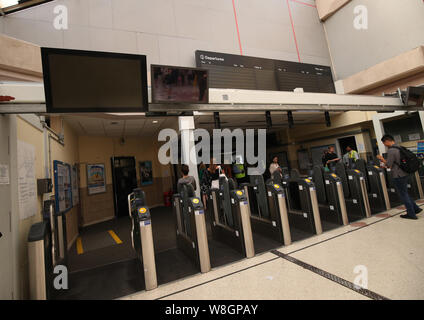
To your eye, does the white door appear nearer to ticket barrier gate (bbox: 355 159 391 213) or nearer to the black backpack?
the black backpack

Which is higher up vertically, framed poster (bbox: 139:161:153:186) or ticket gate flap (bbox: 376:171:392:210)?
framed poster (bbox: 139:161:153:186)

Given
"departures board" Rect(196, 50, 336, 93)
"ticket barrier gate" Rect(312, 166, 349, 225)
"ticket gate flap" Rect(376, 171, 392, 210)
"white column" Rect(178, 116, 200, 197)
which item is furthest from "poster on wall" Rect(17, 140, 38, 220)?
"ticket gate flap" Rect(376, 171, 392, 210)

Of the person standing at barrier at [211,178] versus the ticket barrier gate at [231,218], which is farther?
the person standing at barrier at [211,178]

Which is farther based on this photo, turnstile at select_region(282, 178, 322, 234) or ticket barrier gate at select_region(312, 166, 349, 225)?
ticket barrier gate at select_region(312, 166, 349, 225)

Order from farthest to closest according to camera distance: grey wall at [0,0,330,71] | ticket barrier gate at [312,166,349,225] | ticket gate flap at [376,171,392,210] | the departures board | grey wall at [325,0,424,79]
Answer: grey wall at [325,0,424,79] < the departures board < grey wall at [0,0,330,71] < ticket gate flap at [376,171,392,210] < ticket barrier gate at [312,166,349,225]

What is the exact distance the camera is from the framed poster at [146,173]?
26.4ft

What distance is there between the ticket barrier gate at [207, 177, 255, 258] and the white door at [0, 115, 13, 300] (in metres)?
2.42

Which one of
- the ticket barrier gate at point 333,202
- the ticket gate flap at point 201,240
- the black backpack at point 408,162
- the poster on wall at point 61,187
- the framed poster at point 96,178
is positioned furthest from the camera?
the framed poster at point 96,178

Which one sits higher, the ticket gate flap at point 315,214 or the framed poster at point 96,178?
the framed poster at point 96,178

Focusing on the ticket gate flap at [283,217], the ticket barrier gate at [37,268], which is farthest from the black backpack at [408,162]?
the ticket barrier gate at [37,268]

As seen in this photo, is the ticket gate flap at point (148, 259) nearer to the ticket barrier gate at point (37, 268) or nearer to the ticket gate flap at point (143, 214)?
the ticket gate flap at point (143, 214)

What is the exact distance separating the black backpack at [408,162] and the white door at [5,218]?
5.18m

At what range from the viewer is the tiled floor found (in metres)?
1.82

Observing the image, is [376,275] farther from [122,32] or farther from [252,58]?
[122,32]
